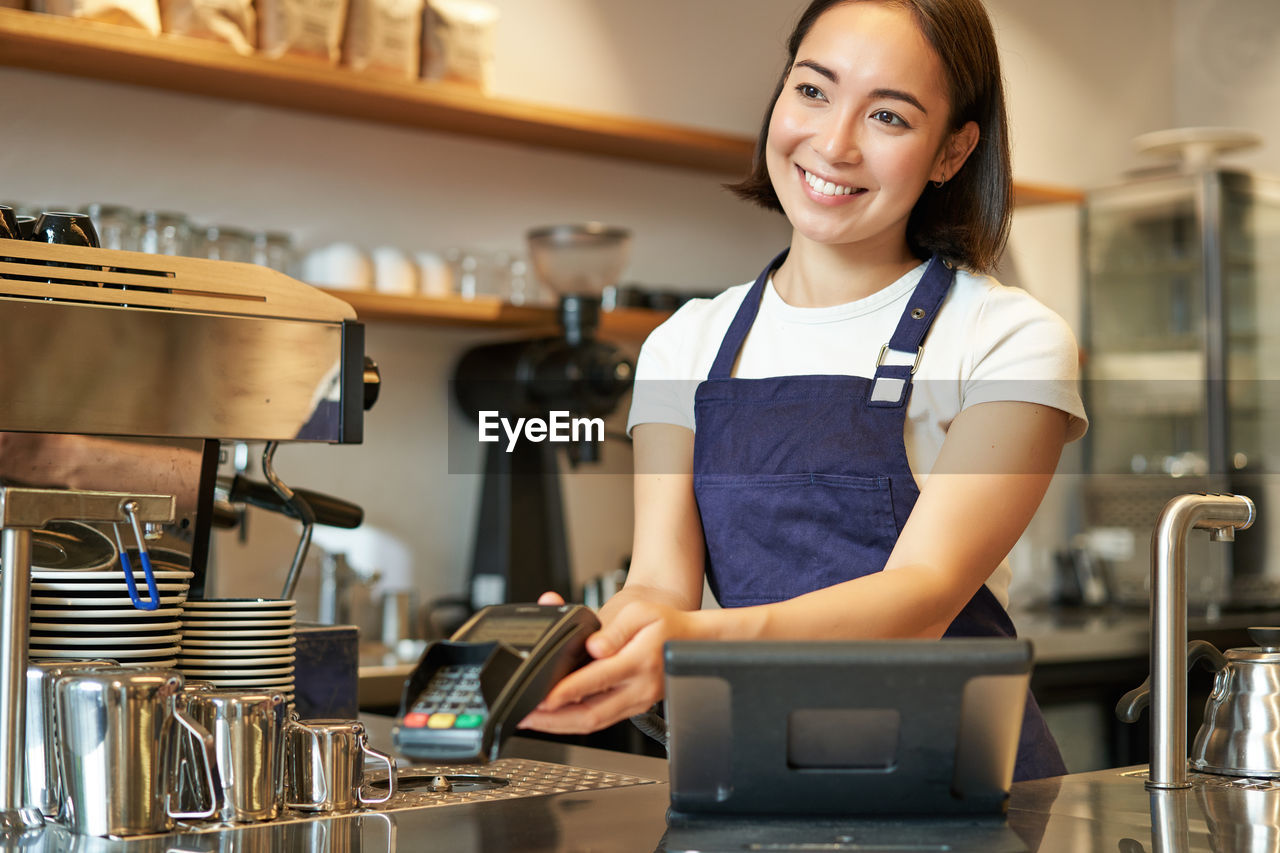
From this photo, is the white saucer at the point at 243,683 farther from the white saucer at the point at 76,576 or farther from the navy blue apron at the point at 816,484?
the navy blue apron at the point at 816,484

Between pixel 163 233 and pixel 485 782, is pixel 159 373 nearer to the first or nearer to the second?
pixel 485 782

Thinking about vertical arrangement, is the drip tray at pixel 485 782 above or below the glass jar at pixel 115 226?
below

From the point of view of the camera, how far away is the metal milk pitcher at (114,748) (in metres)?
1.06

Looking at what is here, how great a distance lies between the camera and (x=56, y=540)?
1.25 meters

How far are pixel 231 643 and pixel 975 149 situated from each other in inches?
35.7

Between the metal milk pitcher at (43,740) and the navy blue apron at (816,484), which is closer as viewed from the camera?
the metal milk pitcher at (43,740)

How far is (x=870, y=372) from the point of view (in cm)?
149

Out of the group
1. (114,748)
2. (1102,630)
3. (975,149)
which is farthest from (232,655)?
(1102,630)

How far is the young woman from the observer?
1.33 meters

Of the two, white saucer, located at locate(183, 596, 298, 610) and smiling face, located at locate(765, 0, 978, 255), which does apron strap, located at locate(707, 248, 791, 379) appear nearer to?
smiling face, located at locate(765, 0, 978, 255)

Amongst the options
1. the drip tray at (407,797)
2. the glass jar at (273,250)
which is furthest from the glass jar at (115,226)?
the drip tray at (407,797)

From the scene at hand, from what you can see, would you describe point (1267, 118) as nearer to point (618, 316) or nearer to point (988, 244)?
point (618, 316)

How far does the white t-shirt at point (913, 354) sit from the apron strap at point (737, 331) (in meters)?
0.01

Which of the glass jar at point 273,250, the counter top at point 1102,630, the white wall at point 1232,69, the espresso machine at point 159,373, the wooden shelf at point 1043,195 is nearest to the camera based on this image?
the espresso machine at point 159,373
